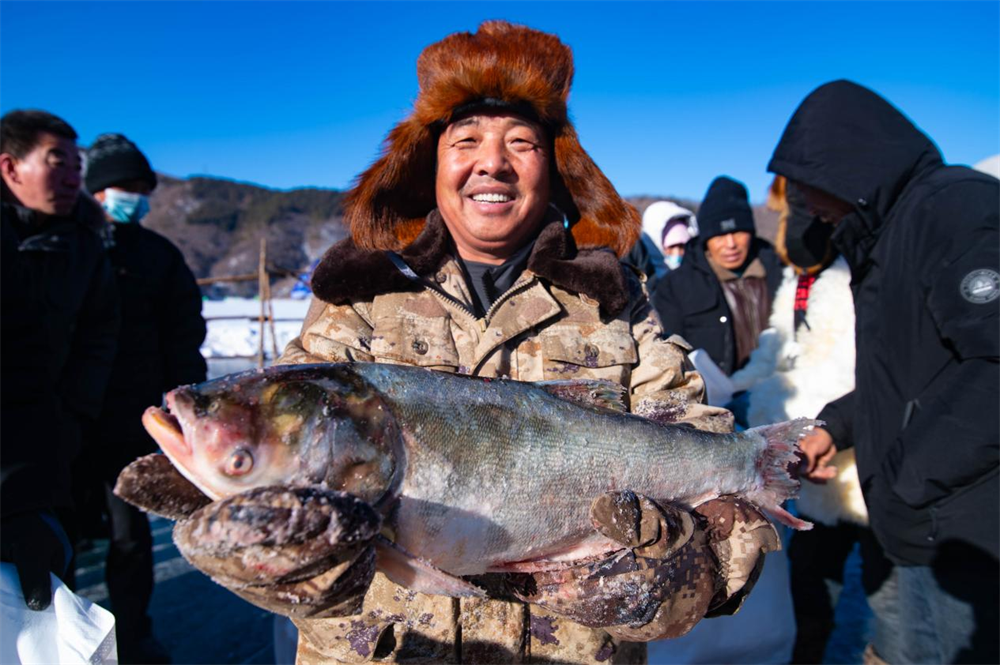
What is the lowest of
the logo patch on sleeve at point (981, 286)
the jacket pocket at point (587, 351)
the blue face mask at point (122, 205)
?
the jacket pocket at point (587, 351)

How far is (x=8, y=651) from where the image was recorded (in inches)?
78.9

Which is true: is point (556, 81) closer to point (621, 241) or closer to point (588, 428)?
point (621, 241)

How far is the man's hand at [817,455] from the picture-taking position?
325 centimetres

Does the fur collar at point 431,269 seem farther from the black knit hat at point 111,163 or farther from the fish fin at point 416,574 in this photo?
the black knit hat at point 111,163

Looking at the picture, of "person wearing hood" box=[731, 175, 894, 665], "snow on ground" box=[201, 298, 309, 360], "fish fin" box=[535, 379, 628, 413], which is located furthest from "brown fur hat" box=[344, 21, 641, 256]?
"snow on ground" box=[201, 298, 309, 360]

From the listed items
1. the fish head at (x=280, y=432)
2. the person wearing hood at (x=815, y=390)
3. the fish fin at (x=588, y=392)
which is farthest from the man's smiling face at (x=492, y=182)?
the person wearing hood at (x=815, y=390)

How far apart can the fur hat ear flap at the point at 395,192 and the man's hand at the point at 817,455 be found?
2244mm

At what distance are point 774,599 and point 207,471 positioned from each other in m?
3.47

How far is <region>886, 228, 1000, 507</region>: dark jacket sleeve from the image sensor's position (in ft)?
7.73

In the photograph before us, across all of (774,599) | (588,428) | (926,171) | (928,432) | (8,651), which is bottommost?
(774,599)

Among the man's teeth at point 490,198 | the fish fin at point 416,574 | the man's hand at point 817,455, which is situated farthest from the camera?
the man's hand at point 817,455

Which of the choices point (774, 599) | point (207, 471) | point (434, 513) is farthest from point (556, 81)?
point (774, 599)

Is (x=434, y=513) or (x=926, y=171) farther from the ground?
(x=926, y=171)

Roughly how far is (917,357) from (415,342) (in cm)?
214
